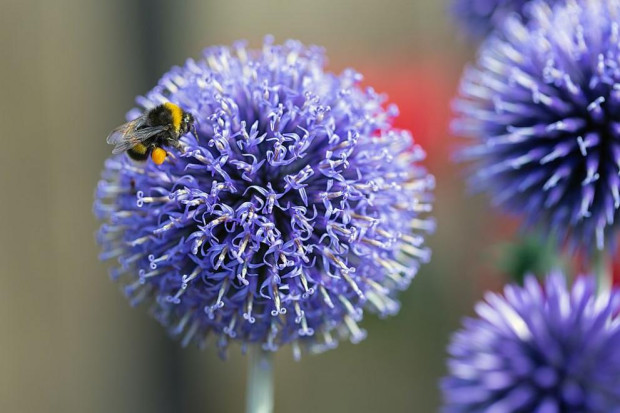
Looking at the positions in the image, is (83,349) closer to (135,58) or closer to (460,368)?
(135,58)

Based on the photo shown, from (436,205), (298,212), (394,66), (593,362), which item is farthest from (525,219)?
(436,205)

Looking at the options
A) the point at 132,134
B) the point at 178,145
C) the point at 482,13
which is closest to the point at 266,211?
the point at 178,145

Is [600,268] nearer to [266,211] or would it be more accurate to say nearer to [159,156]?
[266,211]

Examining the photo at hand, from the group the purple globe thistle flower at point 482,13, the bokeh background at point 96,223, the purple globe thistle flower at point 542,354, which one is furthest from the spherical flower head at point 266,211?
the bokeh background at point 96,223

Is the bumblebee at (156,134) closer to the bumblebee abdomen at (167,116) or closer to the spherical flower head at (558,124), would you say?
the bumblebee abdomen at (167,116)

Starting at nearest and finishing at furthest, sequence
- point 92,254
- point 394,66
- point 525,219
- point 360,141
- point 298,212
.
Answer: point 298,212 → point 360,141 → point 525,219 → point 394,66 → point 92,254

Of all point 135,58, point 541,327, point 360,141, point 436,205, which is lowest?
point 541,327
